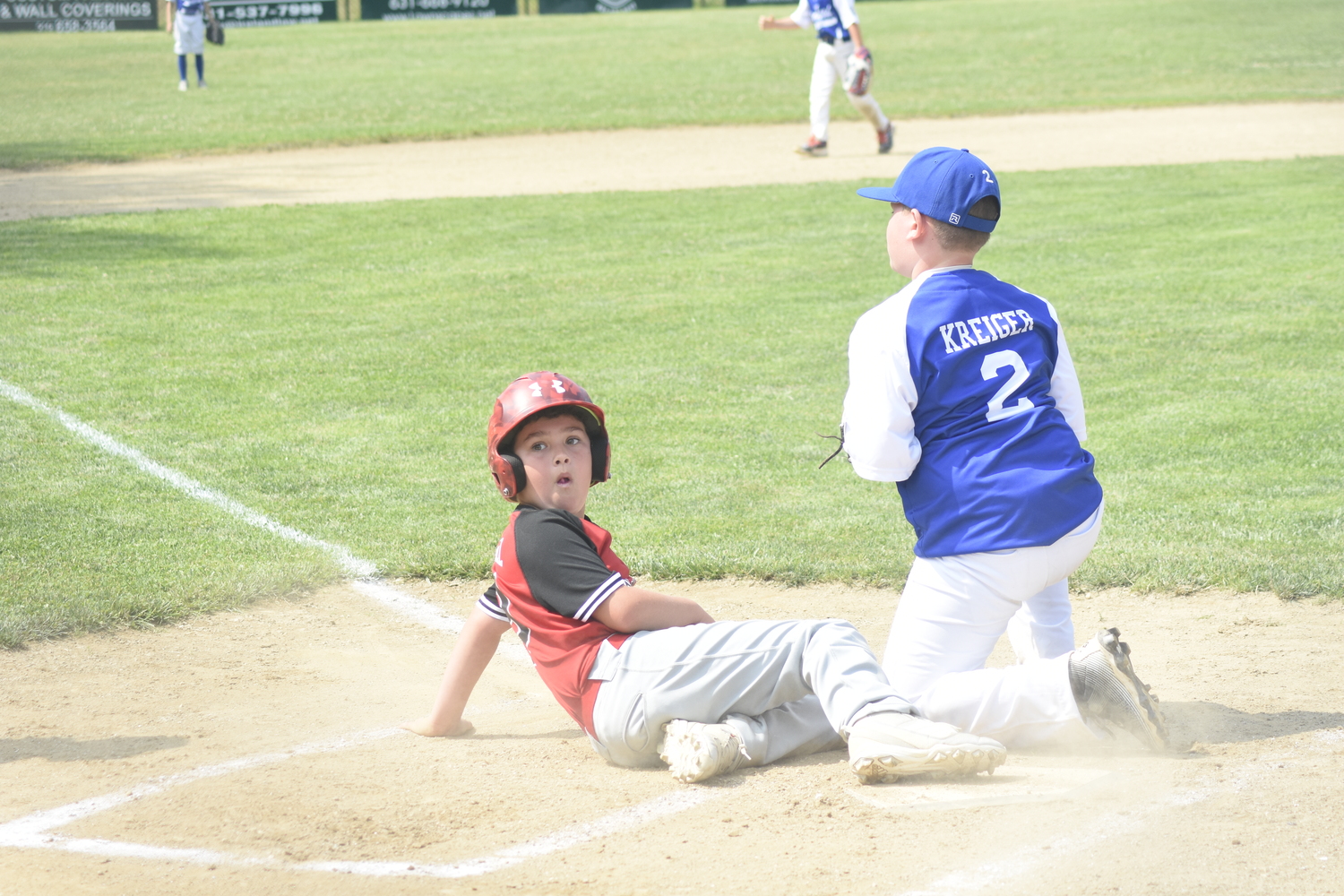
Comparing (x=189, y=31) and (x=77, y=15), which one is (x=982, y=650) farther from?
(x=77, y=15)

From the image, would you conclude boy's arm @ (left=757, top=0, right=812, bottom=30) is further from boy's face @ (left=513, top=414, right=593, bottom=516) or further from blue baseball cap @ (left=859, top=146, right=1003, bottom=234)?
boy's face @ (left=513, top=414, right=593, bottom=516)

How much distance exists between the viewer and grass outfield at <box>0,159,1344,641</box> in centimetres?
575

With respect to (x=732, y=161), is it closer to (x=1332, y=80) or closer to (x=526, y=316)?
(x=526, y=316)

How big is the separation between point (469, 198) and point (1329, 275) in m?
7.84

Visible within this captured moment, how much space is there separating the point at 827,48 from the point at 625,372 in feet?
29.5

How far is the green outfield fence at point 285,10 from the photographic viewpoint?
121 feet

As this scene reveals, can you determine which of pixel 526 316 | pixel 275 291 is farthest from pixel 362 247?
pixel 526 316

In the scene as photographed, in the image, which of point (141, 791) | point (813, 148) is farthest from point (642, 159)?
point (141, 791)

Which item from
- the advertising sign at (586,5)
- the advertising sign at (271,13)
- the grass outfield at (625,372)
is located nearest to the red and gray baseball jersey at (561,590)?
the grass outfield at (625,372)

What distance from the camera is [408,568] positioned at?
5.61 m

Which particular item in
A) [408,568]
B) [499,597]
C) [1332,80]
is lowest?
[408,568]

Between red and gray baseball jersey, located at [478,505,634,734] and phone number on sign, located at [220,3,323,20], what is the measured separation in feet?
129

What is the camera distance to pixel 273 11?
132 ft

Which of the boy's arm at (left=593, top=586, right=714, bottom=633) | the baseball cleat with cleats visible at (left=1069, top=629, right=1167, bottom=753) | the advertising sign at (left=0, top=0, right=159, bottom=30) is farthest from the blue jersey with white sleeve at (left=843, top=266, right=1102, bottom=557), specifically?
the advertising sign at (left=0, top=0, right=159, bottom=30)
